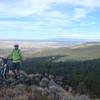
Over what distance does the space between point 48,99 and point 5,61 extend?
8444mm

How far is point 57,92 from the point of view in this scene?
21375 mm

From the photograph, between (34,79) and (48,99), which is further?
(34,79)

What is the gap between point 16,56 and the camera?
27031 millimetres

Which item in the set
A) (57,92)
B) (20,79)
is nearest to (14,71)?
(20,79)

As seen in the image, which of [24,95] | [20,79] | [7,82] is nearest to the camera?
[24,95]

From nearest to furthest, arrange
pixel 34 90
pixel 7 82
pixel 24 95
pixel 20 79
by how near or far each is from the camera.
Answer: pixel 24 95 < pixel 34 90 < pixel 7 82 < pixel 20 79

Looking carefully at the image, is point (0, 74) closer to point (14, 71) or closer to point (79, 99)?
point (14, 71)

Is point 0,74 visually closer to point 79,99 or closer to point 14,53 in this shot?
point 14,53

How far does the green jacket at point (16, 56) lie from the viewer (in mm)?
26969

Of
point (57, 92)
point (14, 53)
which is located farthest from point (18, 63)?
point (57, 92)

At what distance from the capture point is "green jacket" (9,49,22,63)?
27.0m

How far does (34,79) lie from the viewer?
95.1 ft

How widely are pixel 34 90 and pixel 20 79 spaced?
7.76 m

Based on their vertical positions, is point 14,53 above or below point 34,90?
above
